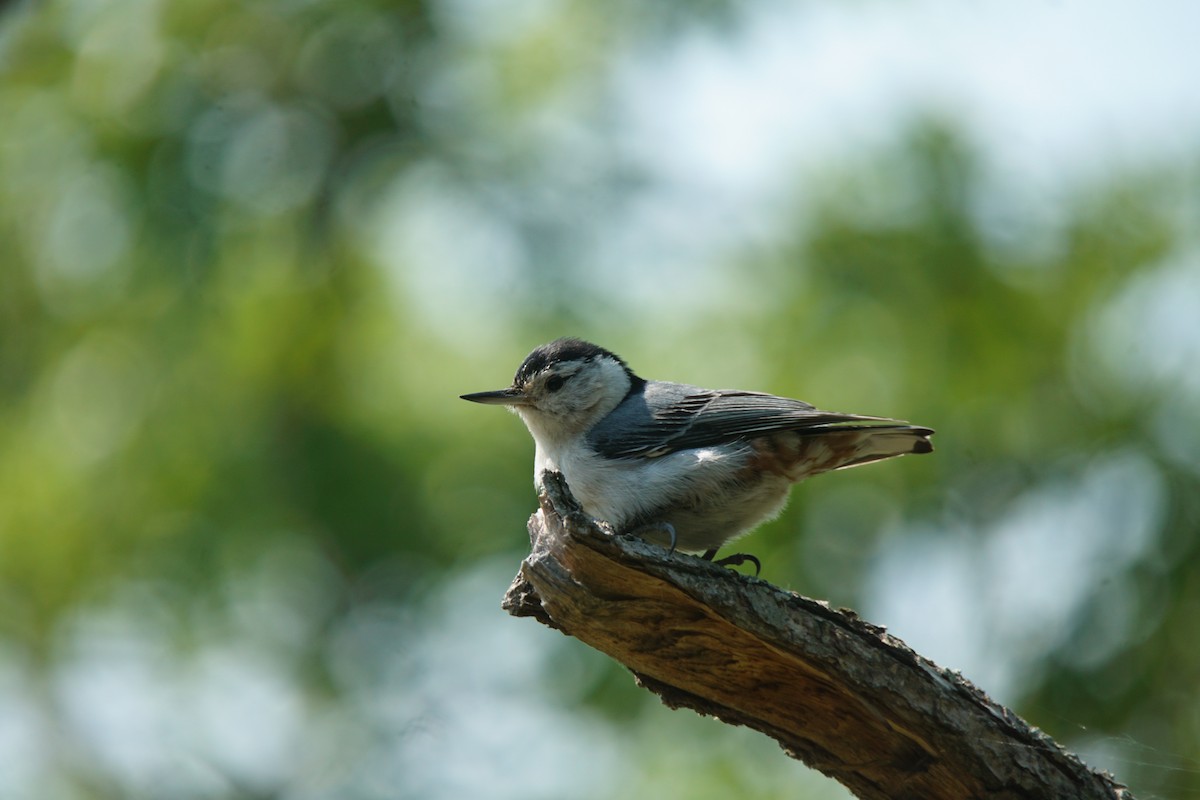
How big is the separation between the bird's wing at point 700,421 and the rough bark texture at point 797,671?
38.3 inches

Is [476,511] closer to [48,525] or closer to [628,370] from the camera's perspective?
[628,370]

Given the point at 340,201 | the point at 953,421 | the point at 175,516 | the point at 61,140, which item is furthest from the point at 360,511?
the point at 953,421

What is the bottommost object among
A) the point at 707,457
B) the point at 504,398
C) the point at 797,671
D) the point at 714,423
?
the point at 797,671

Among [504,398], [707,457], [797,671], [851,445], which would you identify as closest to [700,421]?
[707,457]

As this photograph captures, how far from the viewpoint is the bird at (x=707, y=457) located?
12.9 feet

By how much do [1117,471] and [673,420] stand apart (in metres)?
3.55

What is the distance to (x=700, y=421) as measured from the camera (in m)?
4.15

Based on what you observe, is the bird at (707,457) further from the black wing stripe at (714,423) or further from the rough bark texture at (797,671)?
the rough bark texture at (797,671)

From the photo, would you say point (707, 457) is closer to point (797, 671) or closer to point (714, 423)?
point (714, 423)

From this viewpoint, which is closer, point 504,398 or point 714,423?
point 714,423

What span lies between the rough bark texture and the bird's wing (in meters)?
0.97

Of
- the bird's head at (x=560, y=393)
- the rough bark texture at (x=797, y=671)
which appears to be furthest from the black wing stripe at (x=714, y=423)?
the rough bark texture at (x=797, y=671)

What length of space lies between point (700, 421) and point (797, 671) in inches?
51.0

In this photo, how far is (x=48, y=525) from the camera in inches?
276
